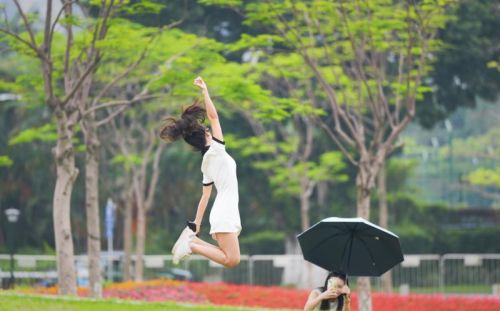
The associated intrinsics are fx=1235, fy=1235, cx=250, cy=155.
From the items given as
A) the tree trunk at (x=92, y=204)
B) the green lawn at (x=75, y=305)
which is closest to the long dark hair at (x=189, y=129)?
the green lawn at (x=75, y=305)

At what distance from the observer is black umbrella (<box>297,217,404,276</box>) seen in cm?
1540

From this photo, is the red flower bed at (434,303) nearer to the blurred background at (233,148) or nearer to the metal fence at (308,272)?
the blurred background at (233,148)

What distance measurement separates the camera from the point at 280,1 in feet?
83.9

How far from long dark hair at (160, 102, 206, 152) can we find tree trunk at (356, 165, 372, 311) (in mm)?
11845

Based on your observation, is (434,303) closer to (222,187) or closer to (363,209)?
(363,209)

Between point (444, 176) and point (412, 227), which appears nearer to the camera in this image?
point (412, 227)

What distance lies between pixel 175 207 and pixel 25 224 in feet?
19.4

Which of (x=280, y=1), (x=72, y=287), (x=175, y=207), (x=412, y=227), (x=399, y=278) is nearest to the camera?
(x=72, y=287)

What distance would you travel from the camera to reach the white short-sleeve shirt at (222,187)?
11.7 metres

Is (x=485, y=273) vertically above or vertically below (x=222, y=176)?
below

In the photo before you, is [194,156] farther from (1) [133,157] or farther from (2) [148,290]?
(2) [148,290]

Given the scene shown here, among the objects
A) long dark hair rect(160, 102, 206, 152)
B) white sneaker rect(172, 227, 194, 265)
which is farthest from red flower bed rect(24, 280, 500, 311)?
long dark hair rect(160, 102, 206, 152)

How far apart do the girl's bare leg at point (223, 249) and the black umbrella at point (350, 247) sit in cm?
362

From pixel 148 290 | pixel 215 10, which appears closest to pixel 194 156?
pixel 215 10
